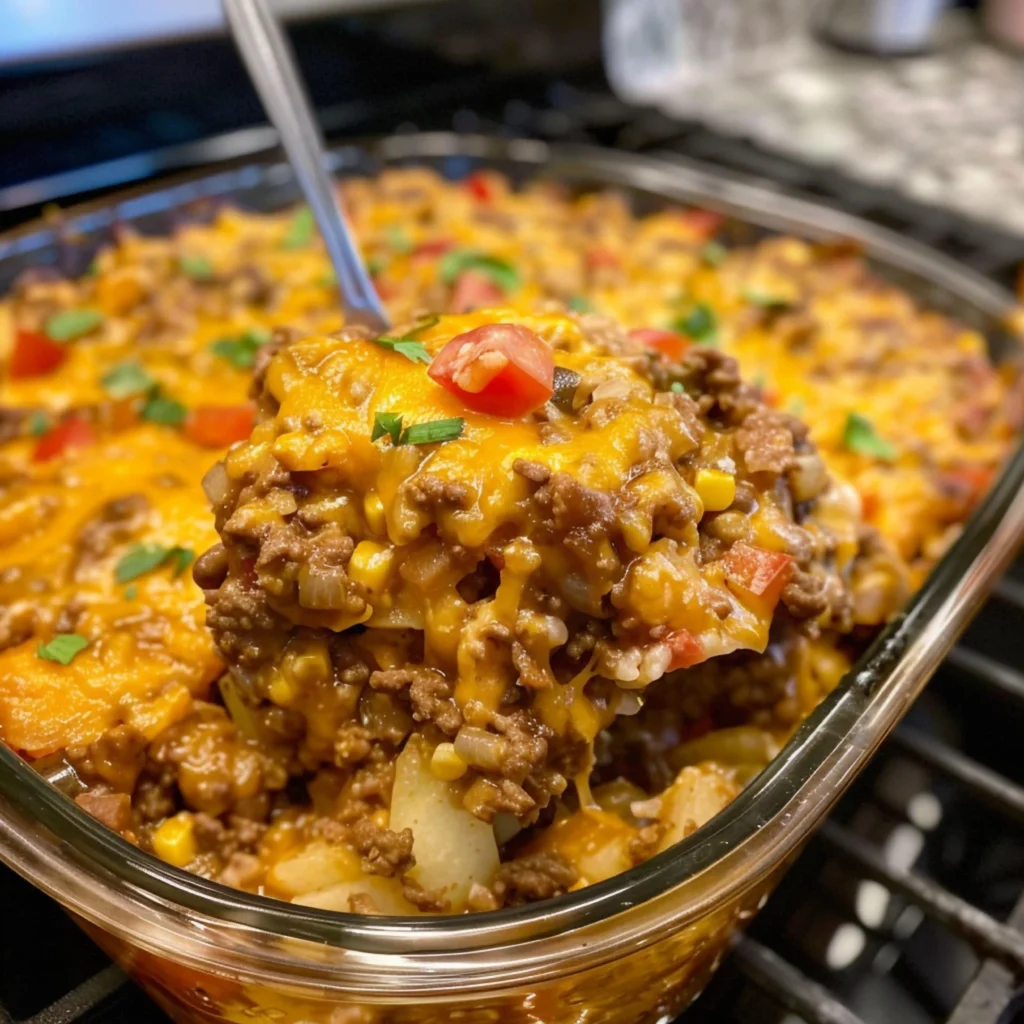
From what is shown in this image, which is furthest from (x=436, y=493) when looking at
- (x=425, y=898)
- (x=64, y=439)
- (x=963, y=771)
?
(x=64, y=439)

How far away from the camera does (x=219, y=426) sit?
166 cm

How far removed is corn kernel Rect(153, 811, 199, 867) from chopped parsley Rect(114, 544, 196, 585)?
1.02 ft

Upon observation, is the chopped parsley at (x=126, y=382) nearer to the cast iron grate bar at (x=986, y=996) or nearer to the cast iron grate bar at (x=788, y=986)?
the cast iron grate bar at (x=788, y=986)

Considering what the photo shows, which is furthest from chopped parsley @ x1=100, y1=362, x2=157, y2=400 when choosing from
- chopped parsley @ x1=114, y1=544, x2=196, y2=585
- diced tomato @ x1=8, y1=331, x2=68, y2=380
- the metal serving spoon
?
chopped parsley @ x1=114, y1=544, x2=196, y2=585

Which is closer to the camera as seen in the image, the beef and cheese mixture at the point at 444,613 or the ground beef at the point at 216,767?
the beef and cheese mixture at the point at 444,613

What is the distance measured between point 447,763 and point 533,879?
15 centimetres

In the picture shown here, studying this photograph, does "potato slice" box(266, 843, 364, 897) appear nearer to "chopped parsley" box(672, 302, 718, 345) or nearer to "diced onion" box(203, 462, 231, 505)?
"diced onion" box(203, 462, 231, 505)

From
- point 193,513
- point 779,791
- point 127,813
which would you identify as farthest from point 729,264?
point 127,813

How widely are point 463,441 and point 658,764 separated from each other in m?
0.46

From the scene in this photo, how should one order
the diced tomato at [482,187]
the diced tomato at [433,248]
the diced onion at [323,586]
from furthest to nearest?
1. the diced tomato at [482,187]
2. the diced tomato at [433,248]
3. the diced onion at [323,586]

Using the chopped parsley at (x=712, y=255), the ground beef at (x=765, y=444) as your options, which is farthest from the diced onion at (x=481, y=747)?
the chopped parsley at (x=712, y=255)

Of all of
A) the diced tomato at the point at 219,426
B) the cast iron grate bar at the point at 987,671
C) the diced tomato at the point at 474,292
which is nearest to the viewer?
the cast iron grate bar at the point at 987,671

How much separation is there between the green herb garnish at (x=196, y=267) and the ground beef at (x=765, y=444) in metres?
1.38

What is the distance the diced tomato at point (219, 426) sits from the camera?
5.41 feet
